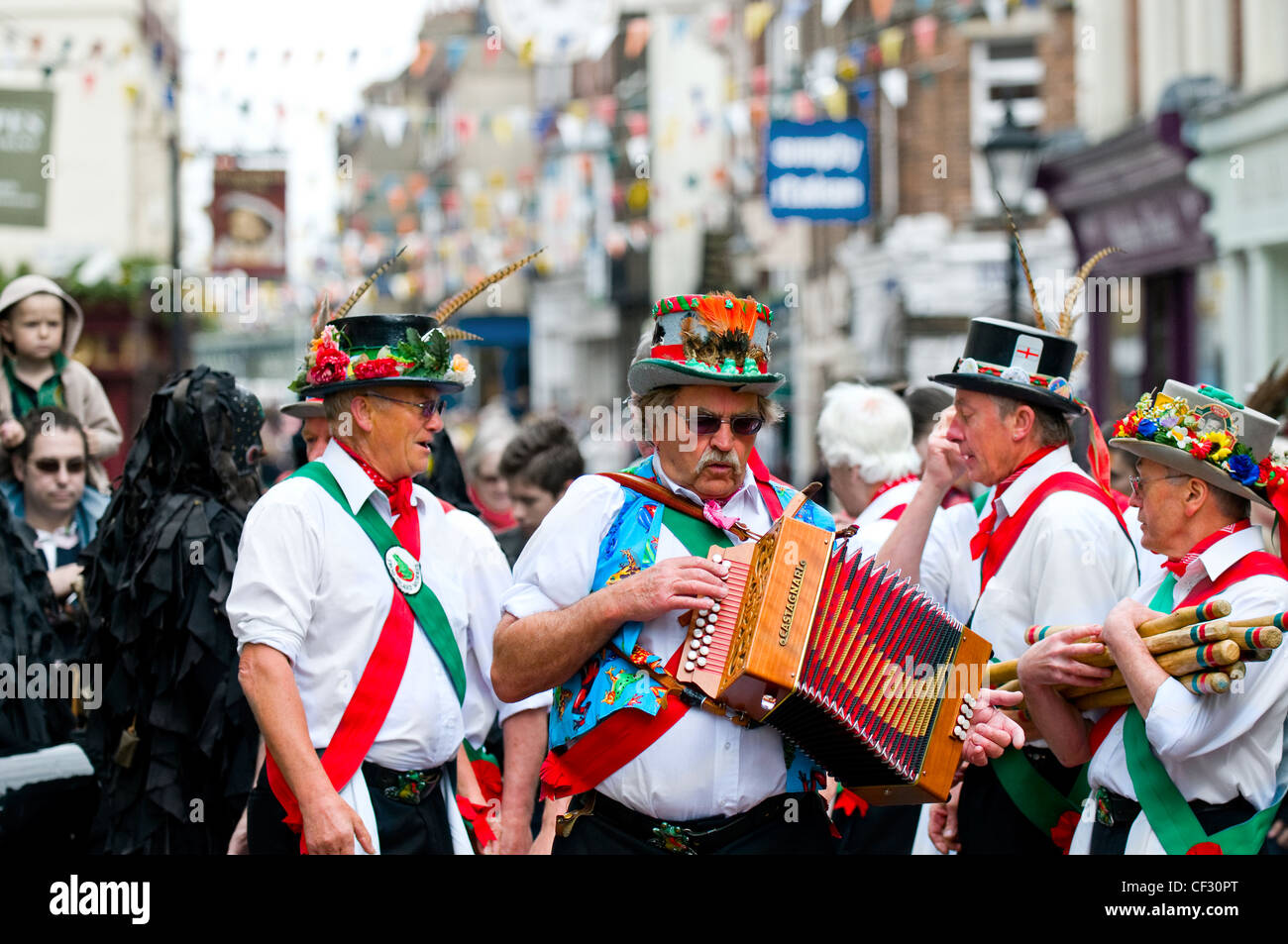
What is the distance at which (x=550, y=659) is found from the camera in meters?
3.60

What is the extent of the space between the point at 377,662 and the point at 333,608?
0.17 m

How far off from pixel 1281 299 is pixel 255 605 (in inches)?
528

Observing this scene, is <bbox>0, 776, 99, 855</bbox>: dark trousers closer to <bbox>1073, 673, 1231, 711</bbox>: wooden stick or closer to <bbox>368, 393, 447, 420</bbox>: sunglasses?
<bbox>368, 393, 447, 420</bbox>: sunglasses

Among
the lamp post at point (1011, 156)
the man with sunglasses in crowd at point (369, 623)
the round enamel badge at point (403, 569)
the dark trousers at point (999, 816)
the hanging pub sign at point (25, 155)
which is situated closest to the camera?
the man with sunglasses in crowd at point (369, 623)

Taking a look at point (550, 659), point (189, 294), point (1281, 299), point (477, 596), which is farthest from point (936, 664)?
point (1281, 299)

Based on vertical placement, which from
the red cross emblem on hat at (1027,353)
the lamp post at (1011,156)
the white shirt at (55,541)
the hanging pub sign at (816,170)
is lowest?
the white shirt at (55,541)

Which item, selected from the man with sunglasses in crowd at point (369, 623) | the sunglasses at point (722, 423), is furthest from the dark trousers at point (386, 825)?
the sunglasses at point (722, 423)

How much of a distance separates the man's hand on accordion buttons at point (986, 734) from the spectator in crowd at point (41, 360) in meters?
5.01

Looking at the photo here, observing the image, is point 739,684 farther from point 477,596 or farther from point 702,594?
point 477,596

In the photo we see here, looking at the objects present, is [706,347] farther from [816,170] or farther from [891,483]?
[816,170]

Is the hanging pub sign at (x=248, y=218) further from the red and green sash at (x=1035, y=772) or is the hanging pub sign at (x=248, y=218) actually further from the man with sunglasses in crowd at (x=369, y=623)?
the red and green sash at (x=1035, y=772)

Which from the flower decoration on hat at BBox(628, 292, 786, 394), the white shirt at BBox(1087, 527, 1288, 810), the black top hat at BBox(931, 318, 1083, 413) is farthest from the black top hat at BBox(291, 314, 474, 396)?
the white shirt at BBox(1087, 527, 1288, 810)

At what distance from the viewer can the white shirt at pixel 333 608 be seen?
3.84 m
